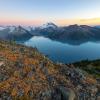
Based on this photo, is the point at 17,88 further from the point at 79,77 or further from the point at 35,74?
the point at 79,77

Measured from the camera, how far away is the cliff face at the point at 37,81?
18.8m

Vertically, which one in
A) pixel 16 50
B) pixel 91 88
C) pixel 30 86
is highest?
pixel 16 50

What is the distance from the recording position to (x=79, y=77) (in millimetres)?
24359

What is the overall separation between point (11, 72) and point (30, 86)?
Answer: 7.83 feet

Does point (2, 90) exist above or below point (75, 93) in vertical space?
above

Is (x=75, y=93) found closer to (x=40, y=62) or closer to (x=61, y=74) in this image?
(x=61, y=74)

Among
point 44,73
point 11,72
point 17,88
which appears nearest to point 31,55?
point 44,73

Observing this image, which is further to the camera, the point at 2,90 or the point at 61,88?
the point at 61,88

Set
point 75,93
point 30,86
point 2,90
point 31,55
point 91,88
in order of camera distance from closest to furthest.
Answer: point 2,90, point 30,86, point 75,93, point 91,88, point 31,55

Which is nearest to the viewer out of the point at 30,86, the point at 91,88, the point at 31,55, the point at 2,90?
the point at 2,90

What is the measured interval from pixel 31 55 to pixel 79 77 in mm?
6337

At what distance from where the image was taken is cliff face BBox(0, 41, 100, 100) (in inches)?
742

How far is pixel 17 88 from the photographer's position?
18.7 m

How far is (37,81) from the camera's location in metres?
20.5
